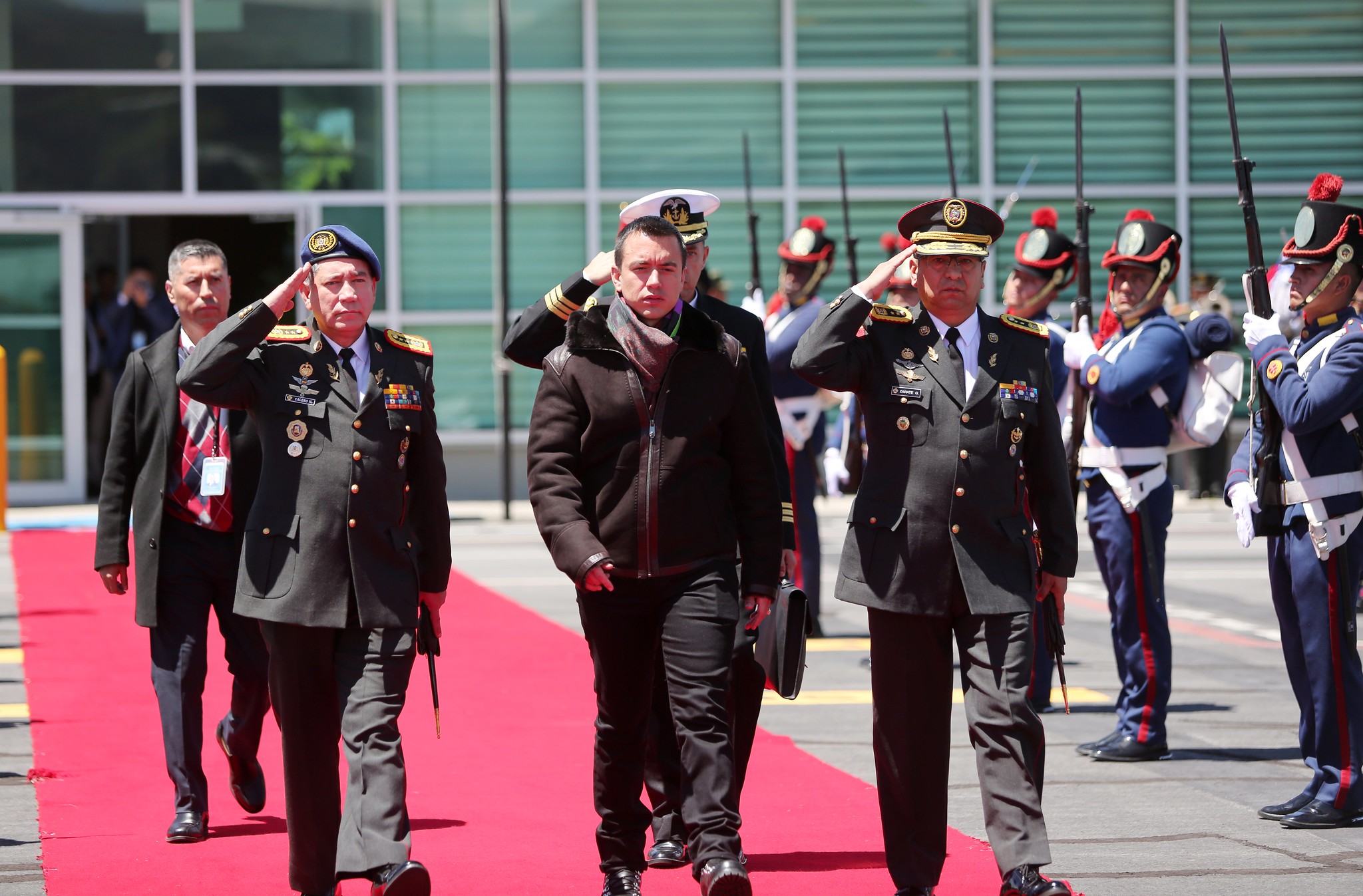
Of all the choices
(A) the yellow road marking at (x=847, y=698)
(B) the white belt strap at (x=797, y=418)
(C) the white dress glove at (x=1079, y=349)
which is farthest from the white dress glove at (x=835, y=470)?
(C) the white dress glove at (x=1079, y=349)

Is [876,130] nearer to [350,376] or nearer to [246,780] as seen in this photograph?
[246,780]

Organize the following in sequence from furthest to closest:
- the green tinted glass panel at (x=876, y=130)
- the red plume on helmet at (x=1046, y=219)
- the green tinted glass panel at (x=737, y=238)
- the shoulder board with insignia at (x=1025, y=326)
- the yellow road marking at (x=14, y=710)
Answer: the green tinted glass panel at (x=876, y=130) < the green tinted glass panel at (x=737, y=238) < the red plume on helmet at (x=1046, y=219) < the yellow road marking at (x=14, y=710) < the shoulder board with insignia at (x=1025, y=326)

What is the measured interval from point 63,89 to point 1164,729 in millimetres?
16226

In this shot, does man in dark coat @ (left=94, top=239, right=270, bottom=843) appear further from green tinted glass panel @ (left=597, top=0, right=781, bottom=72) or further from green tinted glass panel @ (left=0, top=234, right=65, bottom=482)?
green tinted glass panel @ (left=597, top=0, right=781, bottom=72)

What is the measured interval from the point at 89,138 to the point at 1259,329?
649 inches

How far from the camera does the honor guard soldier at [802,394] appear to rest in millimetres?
10586

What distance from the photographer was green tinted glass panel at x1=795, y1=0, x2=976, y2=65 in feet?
70.7

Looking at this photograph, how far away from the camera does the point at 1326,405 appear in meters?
6.48

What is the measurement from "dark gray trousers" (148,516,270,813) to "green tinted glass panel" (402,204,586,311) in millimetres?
14536

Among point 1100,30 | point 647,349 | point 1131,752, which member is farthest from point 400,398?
point 1100,30

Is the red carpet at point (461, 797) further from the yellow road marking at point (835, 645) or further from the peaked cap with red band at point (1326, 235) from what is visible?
the peaked cap with red band at point (1326, 235)

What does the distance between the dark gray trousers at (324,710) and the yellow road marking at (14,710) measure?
3.94 meters

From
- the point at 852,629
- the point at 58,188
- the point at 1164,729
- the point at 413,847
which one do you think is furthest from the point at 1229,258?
the point at 413,847

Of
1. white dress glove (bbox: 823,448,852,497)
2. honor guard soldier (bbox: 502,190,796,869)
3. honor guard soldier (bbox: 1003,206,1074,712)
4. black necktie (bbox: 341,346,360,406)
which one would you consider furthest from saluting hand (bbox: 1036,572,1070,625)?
white dress glove (bbox: 823,448,852,497)
